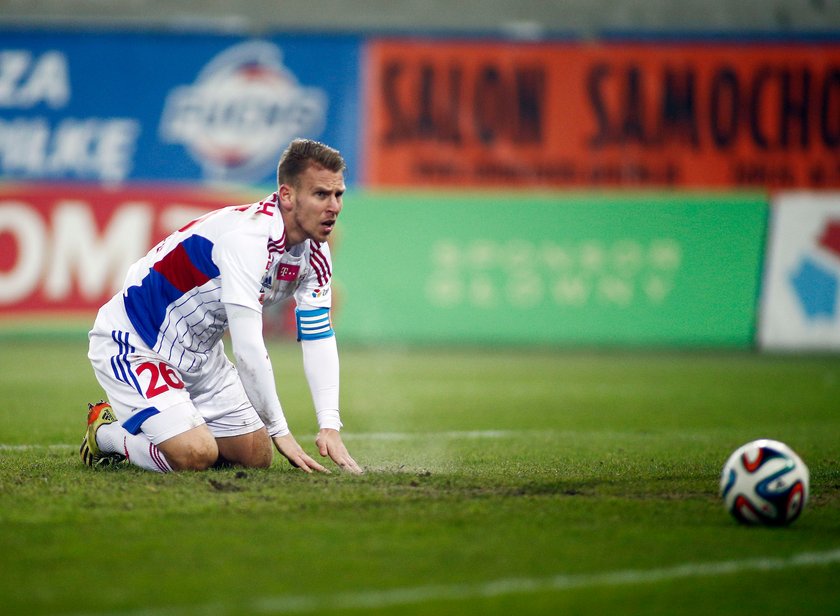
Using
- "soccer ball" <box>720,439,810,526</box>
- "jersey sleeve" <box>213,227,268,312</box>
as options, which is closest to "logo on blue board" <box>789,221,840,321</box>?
"soccer ball" <box>720,439,810,526</box>

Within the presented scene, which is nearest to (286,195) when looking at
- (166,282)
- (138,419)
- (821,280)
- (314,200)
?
(314,200)

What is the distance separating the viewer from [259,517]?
216 inches

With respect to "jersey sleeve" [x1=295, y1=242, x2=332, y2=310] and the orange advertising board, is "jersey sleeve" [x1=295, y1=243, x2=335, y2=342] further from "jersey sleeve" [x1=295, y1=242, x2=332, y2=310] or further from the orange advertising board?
the orange advertising board

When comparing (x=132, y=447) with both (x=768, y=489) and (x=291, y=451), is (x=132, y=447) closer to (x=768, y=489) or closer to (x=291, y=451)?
(x=291, y=451)

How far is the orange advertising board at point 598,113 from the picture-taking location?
18922 mm

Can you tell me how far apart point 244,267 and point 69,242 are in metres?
12.0

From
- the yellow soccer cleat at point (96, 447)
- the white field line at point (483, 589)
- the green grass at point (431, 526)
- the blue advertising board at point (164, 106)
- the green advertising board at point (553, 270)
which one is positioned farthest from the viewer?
the blue advertising board at point (164, 106)

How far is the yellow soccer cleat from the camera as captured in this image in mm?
7047

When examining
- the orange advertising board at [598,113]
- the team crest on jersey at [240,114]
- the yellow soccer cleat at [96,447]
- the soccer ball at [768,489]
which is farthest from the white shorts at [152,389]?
the team crest on jersey at [240,114]

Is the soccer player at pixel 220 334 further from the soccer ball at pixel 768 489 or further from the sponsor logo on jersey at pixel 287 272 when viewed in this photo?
the soccer ball at pixel 768 489

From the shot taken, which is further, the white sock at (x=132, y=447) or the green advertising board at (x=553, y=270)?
the green advertising board at (x=553, y=270)

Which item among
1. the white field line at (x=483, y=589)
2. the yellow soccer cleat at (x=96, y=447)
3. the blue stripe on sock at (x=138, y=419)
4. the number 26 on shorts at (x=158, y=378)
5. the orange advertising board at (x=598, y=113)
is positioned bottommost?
the white field line at (x=483, y=589)

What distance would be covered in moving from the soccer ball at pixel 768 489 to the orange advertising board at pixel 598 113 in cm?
1368

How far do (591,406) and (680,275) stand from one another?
6997 mm
